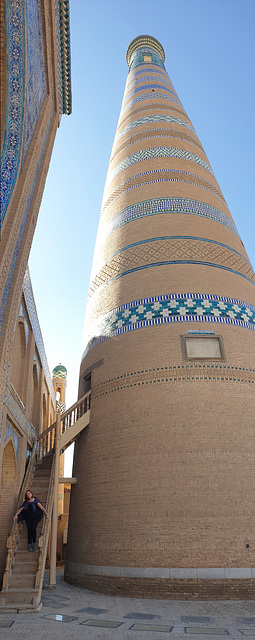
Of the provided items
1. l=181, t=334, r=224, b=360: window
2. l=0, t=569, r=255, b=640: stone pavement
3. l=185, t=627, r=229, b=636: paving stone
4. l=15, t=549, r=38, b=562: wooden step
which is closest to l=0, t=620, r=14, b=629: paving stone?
l=0, t=569, r=255, b=640: stone pavement

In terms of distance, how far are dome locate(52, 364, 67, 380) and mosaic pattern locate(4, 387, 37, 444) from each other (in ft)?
38.5

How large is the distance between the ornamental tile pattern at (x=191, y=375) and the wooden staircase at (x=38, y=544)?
1094mm

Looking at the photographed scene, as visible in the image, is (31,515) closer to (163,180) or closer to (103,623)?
(103,623)

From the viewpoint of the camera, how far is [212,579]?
502 centimetres

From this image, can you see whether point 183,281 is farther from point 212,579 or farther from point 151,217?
point 212,579

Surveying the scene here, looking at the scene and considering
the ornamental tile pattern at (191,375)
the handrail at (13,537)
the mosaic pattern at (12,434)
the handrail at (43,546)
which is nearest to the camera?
the handrail at (43,546)

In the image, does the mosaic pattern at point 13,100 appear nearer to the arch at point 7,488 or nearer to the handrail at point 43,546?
the arch at point 7,488

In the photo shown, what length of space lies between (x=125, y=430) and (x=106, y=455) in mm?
464

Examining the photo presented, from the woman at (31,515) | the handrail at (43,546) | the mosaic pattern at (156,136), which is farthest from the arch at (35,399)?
the mosaic pattern at (156,136)

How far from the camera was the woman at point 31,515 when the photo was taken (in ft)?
17.7

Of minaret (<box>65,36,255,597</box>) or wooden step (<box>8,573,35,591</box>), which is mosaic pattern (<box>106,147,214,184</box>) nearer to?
minaret (<box>65,36,255,597</box>)

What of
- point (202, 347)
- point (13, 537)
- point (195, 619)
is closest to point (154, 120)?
point (202, 347)

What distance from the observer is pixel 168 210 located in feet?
27.9

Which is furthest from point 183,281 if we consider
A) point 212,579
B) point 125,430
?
point 212,579
